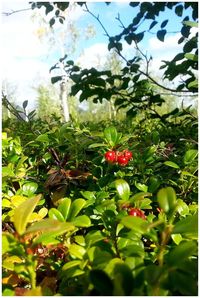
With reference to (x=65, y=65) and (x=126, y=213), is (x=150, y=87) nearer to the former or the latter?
(x=65, y=65)

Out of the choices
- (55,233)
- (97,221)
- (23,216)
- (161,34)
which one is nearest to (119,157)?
(97,221)

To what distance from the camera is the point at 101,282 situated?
1.76 ft

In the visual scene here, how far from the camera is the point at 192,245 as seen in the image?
60 centimetres

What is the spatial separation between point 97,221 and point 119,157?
21cm

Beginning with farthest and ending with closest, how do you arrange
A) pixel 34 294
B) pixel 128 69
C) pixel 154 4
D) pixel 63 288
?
pixel 128 69
pixel 154 4
pixel 63 288
pixel 34 294

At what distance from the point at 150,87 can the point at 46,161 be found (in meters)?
1.42

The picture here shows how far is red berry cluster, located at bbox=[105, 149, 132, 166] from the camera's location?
3.69 feet

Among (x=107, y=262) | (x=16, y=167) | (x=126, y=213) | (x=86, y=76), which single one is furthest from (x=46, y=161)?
(x=86, y=76)

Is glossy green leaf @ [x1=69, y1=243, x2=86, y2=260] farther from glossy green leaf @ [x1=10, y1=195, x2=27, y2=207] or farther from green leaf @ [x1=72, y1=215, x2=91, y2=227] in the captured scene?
glossy green leaf @ [x1=10, y1=195, x2=27, y2=207]

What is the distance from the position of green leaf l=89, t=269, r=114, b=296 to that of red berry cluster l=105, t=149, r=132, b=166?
1.96 feet

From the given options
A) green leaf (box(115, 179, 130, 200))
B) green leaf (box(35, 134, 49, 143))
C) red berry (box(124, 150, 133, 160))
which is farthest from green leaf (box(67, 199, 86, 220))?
green leaf (box(35, 134, 49, 143))

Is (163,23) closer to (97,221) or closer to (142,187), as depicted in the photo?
(142,187)

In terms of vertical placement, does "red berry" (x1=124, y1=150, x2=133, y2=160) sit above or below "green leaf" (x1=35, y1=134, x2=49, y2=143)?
below

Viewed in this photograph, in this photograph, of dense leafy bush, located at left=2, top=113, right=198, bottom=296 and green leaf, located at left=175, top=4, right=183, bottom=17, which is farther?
green leaf, located at left=175, top=4, right=183, bottom=17
